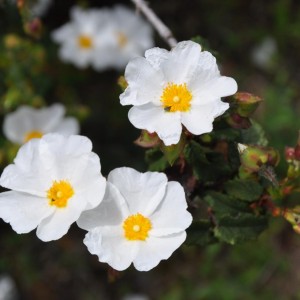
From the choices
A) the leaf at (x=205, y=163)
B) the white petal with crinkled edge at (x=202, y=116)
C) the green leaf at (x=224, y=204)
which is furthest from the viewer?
the green leaf at (x=224, y=204)

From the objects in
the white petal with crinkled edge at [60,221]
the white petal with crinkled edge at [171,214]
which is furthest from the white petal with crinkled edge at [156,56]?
the white petal with crinkled edge at [60,221]

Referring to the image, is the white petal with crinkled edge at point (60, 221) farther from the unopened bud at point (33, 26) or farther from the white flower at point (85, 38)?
the white flower at point (85, 38)

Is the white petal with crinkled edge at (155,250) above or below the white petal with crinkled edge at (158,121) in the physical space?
below

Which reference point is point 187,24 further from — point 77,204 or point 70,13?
point 77,204

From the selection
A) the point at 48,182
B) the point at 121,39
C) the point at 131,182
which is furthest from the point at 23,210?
the point at 121,39

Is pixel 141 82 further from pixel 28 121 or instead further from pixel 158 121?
pixel 28 121

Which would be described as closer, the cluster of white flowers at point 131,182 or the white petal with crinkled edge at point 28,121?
the cluster of white flowers at point 131,182

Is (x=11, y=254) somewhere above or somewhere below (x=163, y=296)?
above

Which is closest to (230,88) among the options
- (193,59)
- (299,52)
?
(193,59)

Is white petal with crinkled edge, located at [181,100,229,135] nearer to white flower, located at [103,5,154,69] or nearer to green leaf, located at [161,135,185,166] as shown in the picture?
green leaf, located at [161,135,185,166]
